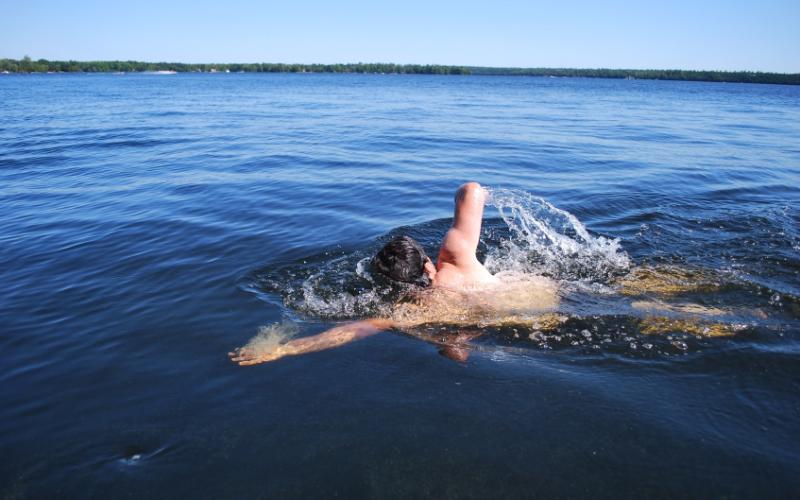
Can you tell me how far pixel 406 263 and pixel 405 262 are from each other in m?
0.02

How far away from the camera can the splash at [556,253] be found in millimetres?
6695

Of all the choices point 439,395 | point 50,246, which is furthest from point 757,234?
point 50,246

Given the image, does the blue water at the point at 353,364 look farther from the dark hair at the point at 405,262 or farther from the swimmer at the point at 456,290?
the dark hair at the point at 405,262

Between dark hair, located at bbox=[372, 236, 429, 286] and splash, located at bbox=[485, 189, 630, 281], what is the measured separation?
131 centimetres

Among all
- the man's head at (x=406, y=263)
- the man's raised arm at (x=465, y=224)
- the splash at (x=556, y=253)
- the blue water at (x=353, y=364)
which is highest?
the man's raised arm at (x=465, y=224)

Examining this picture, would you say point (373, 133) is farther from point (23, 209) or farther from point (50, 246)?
point (50, 246)

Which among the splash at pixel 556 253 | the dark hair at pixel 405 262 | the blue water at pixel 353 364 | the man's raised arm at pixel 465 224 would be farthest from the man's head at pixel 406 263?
the splash at pixel 556 253

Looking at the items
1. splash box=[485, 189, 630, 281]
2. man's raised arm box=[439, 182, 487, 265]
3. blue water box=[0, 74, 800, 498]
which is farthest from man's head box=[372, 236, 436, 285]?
splash box=[485, 189, 630, 281]

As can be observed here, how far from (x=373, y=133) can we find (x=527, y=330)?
1745 centimetres

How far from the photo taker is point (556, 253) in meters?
7.37

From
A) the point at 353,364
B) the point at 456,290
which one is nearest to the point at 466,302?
the point at 456,290

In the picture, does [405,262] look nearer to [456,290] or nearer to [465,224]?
[456,290]

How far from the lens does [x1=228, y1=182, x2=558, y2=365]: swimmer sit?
17.1ft

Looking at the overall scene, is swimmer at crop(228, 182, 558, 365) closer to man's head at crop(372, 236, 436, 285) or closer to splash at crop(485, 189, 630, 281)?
man's head at crop(372, 236, 436, 285)
